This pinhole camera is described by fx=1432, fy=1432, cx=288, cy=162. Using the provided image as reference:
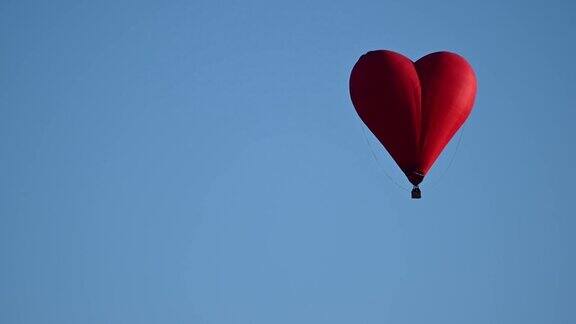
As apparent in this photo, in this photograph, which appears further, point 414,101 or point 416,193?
point 414,101

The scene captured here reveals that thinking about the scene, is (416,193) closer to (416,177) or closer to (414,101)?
(416,177)

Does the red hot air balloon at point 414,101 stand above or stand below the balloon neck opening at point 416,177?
above

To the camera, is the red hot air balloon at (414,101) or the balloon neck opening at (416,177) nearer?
the balloon neck opening at (416,177)

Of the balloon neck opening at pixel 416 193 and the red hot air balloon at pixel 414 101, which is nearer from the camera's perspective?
the balloon neck opening at pixel 416 193

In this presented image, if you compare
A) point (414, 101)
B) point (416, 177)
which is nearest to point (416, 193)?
point (416, 177)

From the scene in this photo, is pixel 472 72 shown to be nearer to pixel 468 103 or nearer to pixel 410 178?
pixel 468 103

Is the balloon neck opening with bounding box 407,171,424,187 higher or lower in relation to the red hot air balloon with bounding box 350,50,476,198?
lower

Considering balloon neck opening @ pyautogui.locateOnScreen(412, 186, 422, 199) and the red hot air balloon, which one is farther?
the red hot air balloon

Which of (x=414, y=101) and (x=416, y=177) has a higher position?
(x=414, y=101)

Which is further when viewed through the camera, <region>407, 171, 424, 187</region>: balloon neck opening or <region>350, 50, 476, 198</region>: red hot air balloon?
<region>350, 50, 476, 198</region>: red hot air balloon
